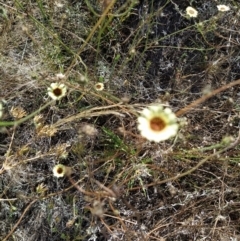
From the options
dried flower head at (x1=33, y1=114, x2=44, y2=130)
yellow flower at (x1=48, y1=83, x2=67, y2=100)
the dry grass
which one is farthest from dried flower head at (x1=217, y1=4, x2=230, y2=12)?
dried flower head at (x1=33, y1=114, x2=44, y2=130)

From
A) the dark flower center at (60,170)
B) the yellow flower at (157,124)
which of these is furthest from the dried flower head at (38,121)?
the yellow flower at (157,124)

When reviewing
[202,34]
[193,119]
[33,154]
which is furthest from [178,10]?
[33,154]

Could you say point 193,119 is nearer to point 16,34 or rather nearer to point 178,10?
point 178,10

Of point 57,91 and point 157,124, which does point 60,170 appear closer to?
point 57,91

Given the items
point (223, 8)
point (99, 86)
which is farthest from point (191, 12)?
point (99, 86)

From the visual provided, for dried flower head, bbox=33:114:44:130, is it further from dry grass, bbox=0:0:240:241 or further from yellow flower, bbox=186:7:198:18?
yellow flower, bbox=186:7:198:18

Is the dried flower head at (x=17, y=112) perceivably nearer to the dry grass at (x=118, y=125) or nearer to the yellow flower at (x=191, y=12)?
the dry grass at (x=118, y=125)
